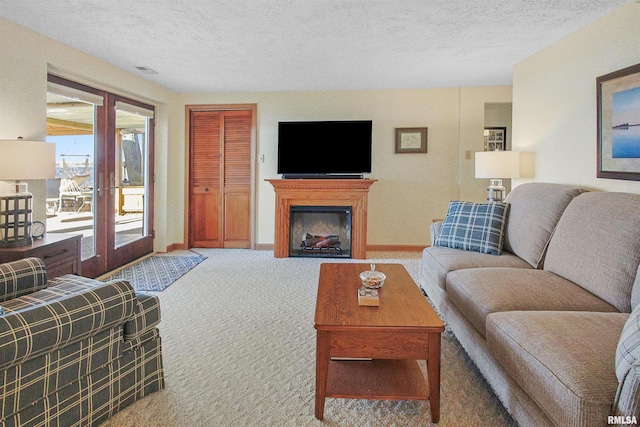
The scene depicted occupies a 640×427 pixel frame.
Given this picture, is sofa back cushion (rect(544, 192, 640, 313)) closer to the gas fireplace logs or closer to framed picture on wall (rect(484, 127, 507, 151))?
the gas fireplace logs

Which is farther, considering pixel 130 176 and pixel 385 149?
pixel 385 149

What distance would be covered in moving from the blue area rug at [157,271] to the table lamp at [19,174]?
1.21 m

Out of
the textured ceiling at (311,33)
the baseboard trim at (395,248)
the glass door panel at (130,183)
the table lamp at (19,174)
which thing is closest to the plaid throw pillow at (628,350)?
the textured ceiling at (311,33)

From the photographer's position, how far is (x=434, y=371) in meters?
1.73

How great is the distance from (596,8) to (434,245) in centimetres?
207

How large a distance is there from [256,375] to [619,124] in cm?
282

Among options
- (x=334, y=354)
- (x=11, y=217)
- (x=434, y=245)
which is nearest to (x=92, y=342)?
(x=334, y=354)

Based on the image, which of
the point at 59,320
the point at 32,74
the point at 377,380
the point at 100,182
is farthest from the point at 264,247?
the point at 59,320

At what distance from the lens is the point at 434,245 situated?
3533 mm

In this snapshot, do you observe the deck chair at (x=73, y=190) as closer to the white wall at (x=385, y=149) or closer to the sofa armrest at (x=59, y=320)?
the white wall at (x=385, y=149)

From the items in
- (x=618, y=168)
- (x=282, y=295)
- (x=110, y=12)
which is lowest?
(x=282, y=295)

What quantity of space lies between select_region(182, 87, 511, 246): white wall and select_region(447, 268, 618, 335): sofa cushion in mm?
3024

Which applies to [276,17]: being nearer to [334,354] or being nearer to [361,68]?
[361,68]

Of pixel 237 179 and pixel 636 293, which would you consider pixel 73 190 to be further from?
pixel 636 293
